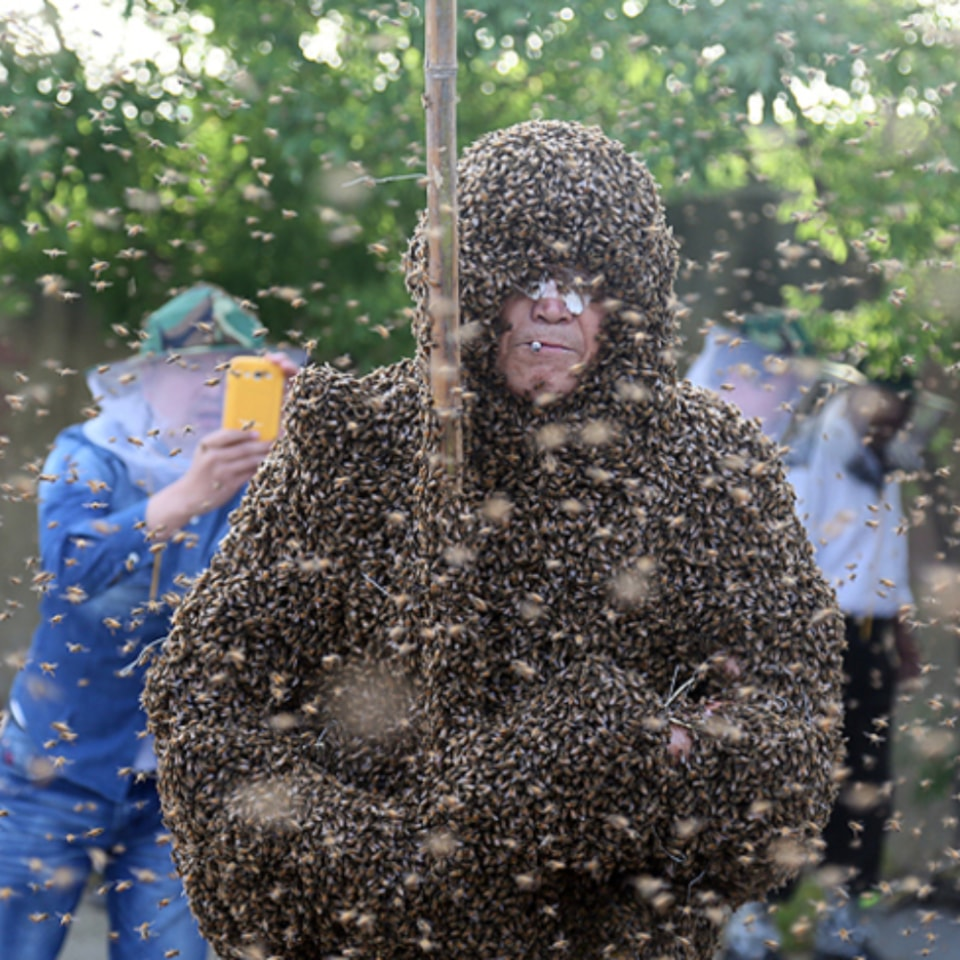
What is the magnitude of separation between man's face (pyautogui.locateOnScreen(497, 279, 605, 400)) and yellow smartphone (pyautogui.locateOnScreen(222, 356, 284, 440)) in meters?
1.28

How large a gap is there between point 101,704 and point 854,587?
3.55 m

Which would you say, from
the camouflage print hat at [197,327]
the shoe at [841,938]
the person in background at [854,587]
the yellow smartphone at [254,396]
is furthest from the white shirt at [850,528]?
the yellow smartphone at [254,396]

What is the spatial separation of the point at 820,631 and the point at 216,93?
486 cm

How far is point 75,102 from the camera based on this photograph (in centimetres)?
593

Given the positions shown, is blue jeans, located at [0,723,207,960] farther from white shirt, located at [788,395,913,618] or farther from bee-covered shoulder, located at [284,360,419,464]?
white shirt, located at [788,395,913,618]

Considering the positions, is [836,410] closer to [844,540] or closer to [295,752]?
[844,540]

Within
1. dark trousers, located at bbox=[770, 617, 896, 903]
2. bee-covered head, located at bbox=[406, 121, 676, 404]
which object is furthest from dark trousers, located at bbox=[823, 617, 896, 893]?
bee-covered head, located at bbox=[406, 121, 676, 404]

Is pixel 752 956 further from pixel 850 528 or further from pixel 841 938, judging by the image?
pixel 850 528

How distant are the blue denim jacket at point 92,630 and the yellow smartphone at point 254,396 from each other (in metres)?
0.51

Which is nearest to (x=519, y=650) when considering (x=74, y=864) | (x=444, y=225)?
(x=444, y=225)

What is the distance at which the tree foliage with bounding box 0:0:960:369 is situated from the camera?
225 inches

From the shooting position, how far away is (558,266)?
2.71 meters

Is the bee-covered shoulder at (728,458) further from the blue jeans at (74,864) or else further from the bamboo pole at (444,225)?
the blue jeans at (74,864)

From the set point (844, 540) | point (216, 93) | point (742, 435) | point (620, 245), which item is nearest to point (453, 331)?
point (620, 245)
